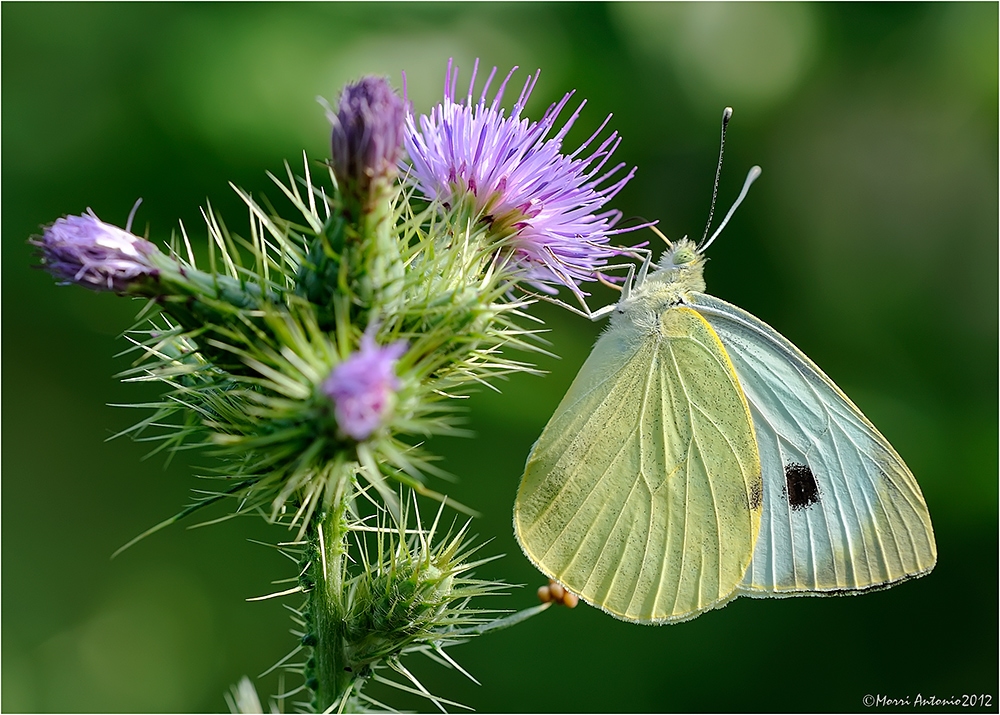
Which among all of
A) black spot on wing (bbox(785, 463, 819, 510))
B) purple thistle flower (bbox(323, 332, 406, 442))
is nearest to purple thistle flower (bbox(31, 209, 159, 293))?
purple thistle flower (bbox(323, 332, 406, 442))

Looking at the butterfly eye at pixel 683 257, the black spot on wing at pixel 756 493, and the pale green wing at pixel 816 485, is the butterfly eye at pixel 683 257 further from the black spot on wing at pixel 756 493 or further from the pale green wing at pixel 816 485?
the black spot on wing at pixel 756 493

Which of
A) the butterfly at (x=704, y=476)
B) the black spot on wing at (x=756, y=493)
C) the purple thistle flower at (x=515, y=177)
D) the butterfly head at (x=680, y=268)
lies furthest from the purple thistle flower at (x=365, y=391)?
the black spot on wing at (x=756, y=493)

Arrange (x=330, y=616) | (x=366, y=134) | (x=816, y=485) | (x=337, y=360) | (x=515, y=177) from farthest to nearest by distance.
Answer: (x=816, y=485) → (x=515, y=177) → (x=330, y=616) → (x=366, y=134) → (x=337, y=360)

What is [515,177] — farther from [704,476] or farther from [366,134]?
[704,476]

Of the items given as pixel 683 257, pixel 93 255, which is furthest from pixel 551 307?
pixel 93 255

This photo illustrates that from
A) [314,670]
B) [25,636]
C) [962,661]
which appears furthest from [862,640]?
[25,636]

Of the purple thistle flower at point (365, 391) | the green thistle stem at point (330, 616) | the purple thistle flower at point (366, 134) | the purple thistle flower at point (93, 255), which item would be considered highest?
the purple thistle flower at point (366, 134)

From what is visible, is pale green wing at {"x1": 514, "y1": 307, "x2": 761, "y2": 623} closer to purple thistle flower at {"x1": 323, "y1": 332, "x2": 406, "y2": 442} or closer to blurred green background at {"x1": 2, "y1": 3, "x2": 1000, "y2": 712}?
blurred green background at {"x1": 2, "y1": 3, "x2": 1000, "y2": 712}
